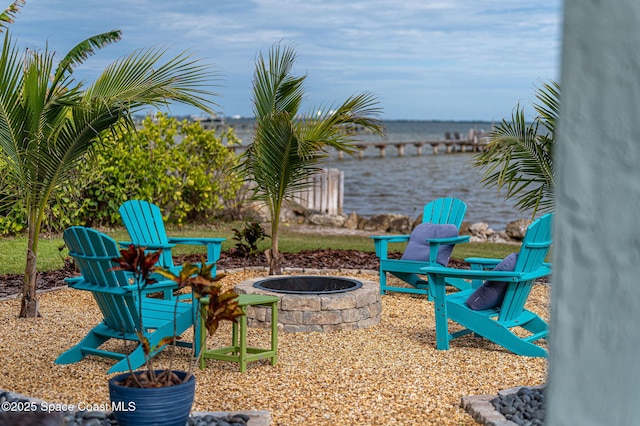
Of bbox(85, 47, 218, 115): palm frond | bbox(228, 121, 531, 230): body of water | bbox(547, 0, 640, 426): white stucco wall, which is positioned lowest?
bbox(228, 121, 531, 230): body of water

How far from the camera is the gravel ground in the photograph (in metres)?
3.79

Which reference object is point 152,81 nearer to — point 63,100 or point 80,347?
point 63,100

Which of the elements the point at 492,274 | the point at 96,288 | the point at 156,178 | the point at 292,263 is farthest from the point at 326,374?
the point at 156,178

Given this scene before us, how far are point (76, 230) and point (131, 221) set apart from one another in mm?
2020

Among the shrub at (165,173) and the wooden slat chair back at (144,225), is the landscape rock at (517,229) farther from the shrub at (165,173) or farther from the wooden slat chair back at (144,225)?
the wooden slat chair back at (144,225)

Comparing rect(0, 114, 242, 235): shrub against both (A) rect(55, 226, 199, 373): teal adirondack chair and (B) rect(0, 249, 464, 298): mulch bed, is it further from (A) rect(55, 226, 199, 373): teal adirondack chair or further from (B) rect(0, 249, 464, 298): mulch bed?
(A) rect(55, 226, 199, 373): teal adirondack chair

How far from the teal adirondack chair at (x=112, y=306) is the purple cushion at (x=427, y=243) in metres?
3.10

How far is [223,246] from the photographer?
10180mm

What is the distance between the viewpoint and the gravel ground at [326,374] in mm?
3793

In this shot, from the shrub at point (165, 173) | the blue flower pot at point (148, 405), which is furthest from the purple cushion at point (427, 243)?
the blue flower pot at point (148, 405)

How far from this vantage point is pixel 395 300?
23.2ft

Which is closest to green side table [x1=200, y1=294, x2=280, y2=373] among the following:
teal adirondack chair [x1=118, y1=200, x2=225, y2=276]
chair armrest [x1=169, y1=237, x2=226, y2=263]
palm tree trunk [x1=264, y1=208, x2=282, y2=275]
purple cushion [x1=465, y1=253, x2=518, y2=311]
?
purple cushion [x1=465, y1=253, x2=518, y2=311]

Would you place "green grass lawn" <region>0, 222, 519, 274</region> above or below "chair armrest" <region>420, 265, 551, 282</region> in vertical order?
below

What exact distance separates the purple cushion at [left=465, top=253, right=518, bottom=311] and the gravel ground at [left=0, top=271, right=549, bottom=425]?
31cm
